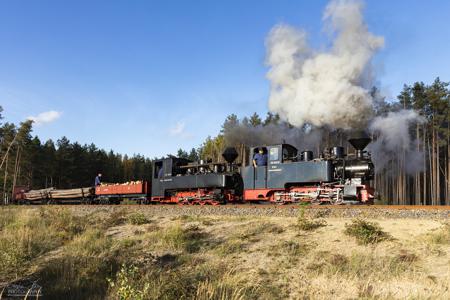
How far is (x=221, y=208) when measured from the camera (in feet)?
54.3

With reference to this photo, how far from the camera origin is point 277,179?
1847 centimetres

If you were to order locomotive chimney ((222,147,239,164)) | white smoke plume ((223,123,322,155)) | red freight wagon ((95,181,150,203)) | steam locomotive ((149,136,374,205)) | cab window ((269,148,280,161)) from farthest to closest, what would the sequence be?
red freight wagon ((95,181,150,203)), white smoke plume ((223,123,322,155)), locomotive chimney ((222,147,239,164)), cab window ((269,148,280,161)), steam locomotive ((149,136,374,205))

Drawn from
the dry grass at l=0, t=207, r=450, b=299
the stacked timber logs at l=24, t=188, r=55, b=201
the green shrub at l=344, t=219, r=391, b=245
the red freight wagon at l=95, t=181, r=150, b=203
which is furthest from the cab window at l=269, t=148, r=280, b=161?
the stacked timber logs at l=24, t=188, r=55, b=201

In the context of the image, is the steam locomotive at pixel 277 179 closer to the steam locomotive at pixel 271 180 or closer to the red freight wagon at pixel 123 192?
the steam locomotive at pixel 271 180

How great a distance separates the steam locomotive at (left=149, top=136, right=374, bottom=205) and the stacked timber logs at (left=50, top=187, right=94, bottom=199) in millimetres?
7770

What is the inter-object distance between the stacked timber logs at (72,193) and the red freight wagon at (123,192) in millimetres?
1012

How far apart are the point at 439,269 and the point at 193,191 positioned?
1534 centimetres

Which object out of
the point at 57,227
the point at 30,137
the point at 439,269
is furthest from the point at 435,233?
the point at 30,137

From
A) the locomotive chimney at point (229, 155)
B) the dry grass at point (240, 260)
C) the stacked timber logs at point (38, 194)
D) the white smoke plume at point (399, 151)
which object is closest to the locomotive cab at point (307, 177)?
the locomotive chimney at point (229, 155)

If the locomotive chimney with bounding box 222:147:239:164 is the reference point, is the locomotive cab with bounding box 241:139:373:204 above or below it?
below

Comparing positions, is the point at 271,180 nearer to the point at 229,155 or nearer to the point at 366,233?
the point at 229,155

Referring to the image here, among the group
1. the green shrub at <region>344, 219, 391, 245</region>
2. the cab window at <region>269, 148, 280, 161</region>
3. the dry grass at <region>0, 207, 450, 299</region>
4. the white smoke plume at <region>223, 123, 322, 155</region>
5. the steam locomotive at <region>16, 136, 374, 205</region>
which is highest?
the white smoke plume at <region>223, 123, 322, 155</region>

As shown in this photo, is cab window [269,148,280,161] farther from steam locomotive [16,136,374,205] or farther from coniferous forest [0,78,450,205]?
coniferous forest [0,78,450,205]

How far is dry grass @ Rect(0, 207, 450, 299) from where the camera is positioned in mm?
7465
